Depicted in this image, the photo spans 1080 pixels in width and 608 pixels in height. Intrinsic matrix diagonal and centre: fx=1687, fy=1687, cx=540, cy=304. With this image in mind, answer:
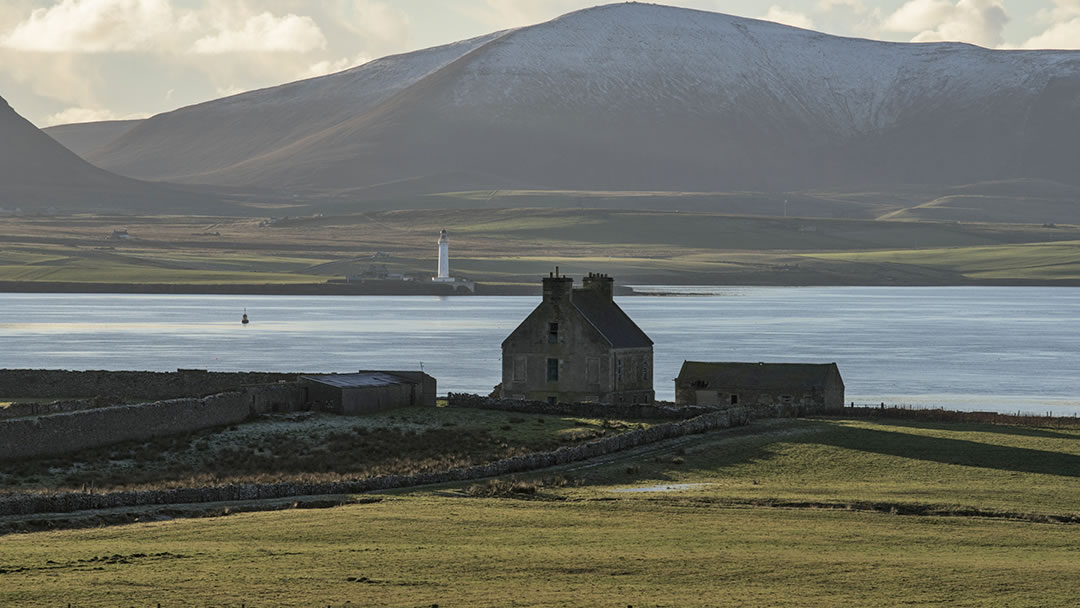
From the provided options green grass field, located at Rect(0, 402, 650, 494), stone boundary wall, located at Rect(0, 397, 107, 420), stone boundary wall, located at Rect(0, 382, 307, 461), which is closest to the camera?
green grass field, located at Rect(0, 402, 650, 494)

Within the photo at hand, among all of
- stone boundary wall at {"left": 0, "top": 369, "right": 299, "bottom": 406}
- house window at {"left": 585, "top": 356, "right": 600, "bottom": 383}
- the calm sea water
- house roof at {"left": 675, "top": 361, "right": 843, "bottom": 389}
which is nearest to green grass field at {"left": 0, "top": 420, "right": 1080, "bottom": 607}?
house window at {"left": 585, "top": 356, "right": 600, "bottom": 383}

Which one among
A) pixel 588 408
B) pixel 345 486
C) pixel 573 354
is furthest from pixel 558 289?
pixel 345 486

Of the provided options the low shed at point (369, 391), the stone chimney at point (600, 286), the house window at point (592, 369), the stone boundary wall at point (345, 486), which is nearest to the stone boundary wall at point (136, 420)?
the low shed at point (369, 391)

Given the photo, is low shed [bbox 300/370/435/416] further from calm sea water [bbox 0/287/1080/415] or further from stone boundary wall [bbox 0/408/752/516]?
calm sea water [bbox 0/287/1080/415]

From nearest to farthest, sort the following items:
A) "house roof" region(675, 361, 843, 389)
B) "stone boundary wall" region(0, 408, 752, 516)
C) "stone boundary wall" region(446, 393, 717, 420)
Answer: "stone boundary wall" region(0, 408, 752, 516)
"stone boundary wall" region(446, 393, 717, 420)
"house roof" region(675, 361, 843, 389)

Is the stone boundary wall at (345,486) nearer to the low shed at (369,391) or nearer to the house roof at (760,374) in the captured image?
the low shed at (369,391)

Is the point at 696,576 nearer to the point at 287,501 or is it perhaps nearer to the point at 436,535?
the point at 436,535

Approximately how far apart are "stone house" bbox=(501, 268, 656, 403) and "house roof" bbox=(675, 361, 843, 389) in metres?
2.55

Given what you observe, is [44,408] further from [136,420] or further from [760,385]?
[760,385]

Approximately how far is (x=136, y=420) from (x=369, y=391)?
11.8 metres

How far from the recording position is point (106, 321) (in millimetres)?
195000

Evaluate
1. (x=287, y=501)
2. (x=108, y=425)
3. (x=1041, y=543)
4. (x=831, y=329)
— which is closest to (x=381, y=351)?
(x=831, y=329)

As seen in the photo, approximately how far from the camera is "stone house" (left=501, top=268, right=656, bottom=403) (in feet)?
234

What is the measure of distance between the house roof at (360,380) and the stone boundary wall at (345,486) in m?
13.0
